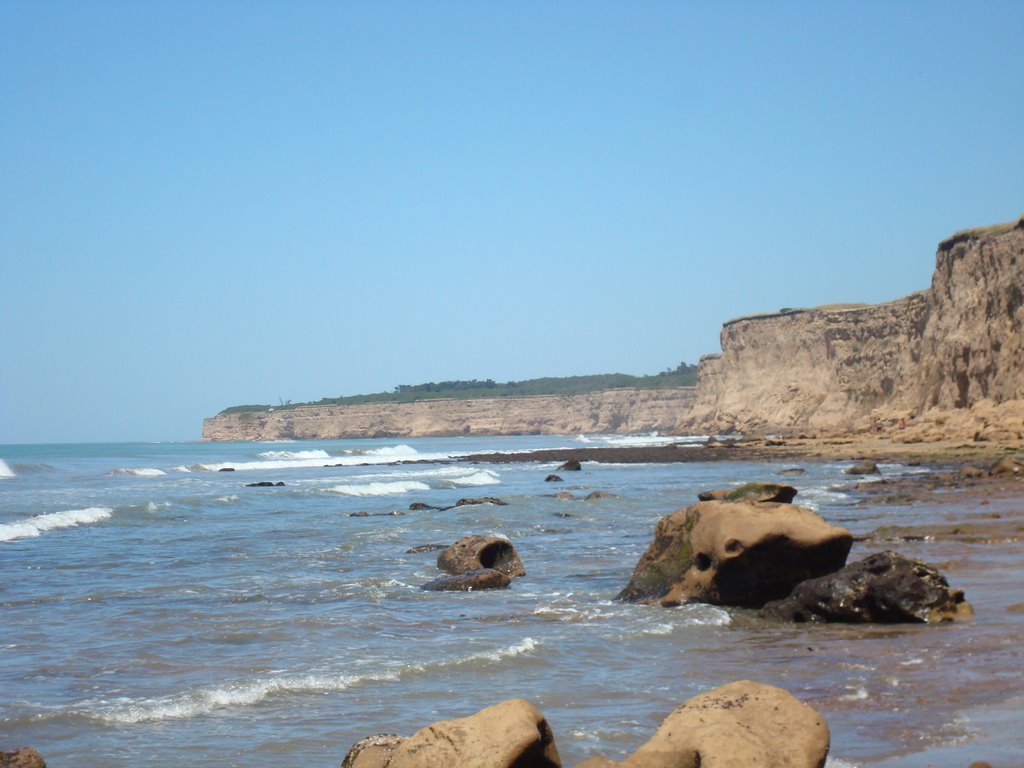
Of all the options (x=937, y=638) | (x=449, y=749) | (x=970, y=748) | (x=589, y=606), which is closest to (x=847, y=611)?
(x=937, y=638)

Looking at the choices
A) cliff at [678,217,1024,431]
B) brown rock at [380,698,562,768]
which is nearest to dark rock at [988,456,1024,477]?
cliff at [678,217,1024,431]

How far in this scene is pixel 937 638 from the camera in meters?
8.45

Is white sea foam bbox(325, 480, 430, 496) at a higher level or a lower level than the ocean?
lower

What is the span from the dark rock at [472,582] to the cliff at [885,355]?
119 feet

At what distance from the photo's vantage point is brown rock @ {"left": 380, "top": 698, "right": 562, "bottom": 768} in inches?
186

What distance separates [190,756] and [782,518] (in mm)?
6424

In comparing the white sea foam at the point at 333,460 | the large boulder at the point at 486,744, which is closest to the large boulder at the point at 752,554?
the large boulder at the point at 486,744

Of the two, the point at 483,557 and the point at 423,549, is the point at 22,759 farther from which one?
the point at 423,549

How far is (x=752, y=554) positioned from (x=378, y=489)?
988 inches

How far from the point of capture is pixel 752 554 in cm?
1047

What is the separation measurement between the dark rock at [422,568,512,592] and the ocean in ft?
0.90

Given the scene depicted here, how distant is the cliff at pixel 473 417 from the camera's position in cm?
13775

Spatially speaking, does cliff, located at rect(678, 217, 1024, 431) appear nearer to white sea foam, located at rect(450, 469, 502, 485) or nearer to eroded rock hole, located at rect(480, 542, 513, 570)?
white sea foam, located at rect(450, 469, 502, 485)

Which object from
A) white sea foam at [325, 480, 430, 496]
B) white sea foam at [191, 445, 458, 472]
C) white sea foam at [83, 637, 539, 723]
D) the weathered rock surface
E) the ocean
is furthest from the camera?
white sea foam at [191, 445, 458, 472]
